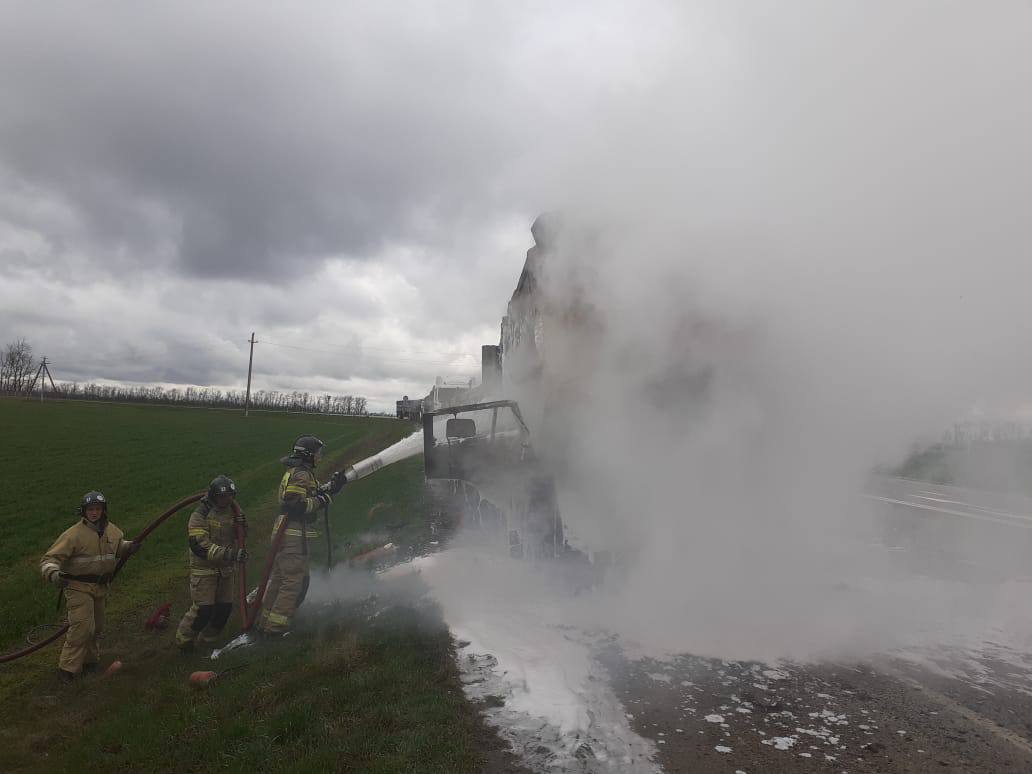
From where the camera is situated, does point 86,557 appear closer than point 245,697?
No

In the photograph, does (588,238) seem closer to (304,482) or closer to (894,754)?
(304,482)

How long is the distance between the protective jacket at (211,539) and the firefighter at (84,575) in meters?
0.63

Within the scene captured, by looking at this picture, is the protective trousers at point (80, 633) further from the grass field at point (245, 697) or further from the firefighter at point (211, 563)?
the firefighter at point (211, 563)

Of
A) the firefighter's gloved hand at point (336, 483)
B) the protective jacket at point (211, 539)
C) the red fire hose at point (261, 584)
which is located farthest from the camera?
the firefighter's gloved hand at point (336, 483)

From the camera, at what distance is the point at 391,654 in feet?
18.5

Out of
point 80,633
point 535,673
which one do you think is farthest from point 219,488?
point 535,673

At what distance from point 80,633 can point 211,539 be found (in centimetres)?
142

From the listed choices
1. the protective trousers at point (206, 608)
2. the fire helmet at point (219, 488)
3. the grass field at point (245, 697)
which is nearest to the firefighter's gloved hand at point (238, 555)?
the protective trousers at point (206, 608)

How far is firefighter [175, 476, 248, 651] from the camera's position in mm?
6434

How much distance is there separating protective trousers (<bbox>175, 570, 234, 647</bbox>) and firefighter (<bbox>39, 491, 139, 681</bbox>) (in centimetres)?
78

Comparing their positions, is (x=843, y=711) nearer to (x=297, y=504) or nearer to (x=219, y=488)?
(x=297, y=504)

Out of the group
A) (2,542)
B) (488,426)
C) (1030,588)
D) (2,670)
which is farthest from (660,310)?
(2,542)

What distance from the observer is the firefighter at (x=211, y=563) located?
6434 millimetres

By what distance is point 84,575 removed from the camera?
613 centimetres
